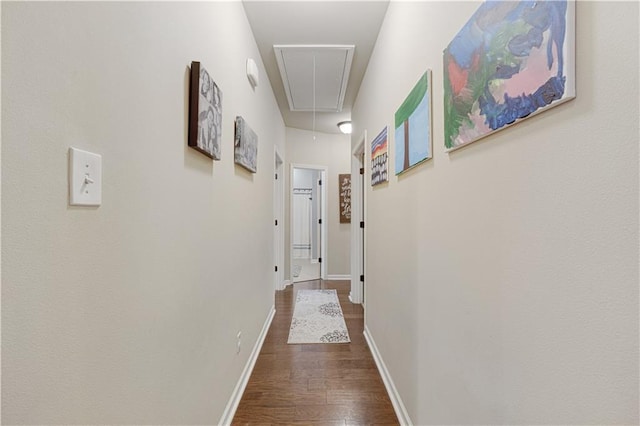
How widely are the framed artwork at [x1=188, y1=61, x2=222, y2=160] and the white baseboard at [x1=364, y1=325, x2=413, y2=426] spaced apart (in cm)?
176

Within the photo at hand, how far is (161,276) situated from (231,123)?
3.55 ft

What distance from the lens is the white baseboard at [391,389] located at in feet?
5.28

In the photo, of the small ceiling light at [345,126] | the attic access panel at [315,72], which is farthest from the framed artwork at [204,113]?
the small ceiling light at [345,126]

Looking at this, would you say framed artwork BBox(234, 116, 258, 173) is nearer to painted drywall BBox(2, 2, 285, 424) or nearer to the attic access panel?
painted drywall BBox(2, 2, 285, 424)

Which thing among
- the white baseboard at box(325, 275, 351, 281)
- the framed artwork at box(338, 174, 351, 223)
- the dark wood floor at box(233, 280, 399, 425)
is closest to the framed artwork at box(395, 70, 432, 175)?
the dark wood floor at box(233, 280, 399, 425)

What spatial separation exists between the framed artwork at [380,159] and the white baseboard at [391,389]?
139 cm

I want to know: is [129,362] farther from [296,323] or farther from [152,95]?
[296,323]

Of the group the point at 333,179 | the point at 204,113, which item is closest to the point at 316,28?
the point at 204,113

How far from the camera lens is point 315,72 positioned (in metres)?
2.80

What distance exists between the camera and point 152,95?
90 centimetres

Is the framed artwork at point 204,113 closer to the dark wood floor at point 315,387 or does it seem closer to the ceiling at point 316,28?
the ceiling at point 316,28

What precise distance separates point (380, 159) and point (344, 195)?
2848mm

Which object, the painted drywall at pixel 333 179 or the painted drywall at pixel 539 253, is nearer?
the painted drywall at pixel 539 253

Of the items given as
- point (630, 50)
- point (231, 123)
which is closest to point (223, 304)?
point (231, 123)
